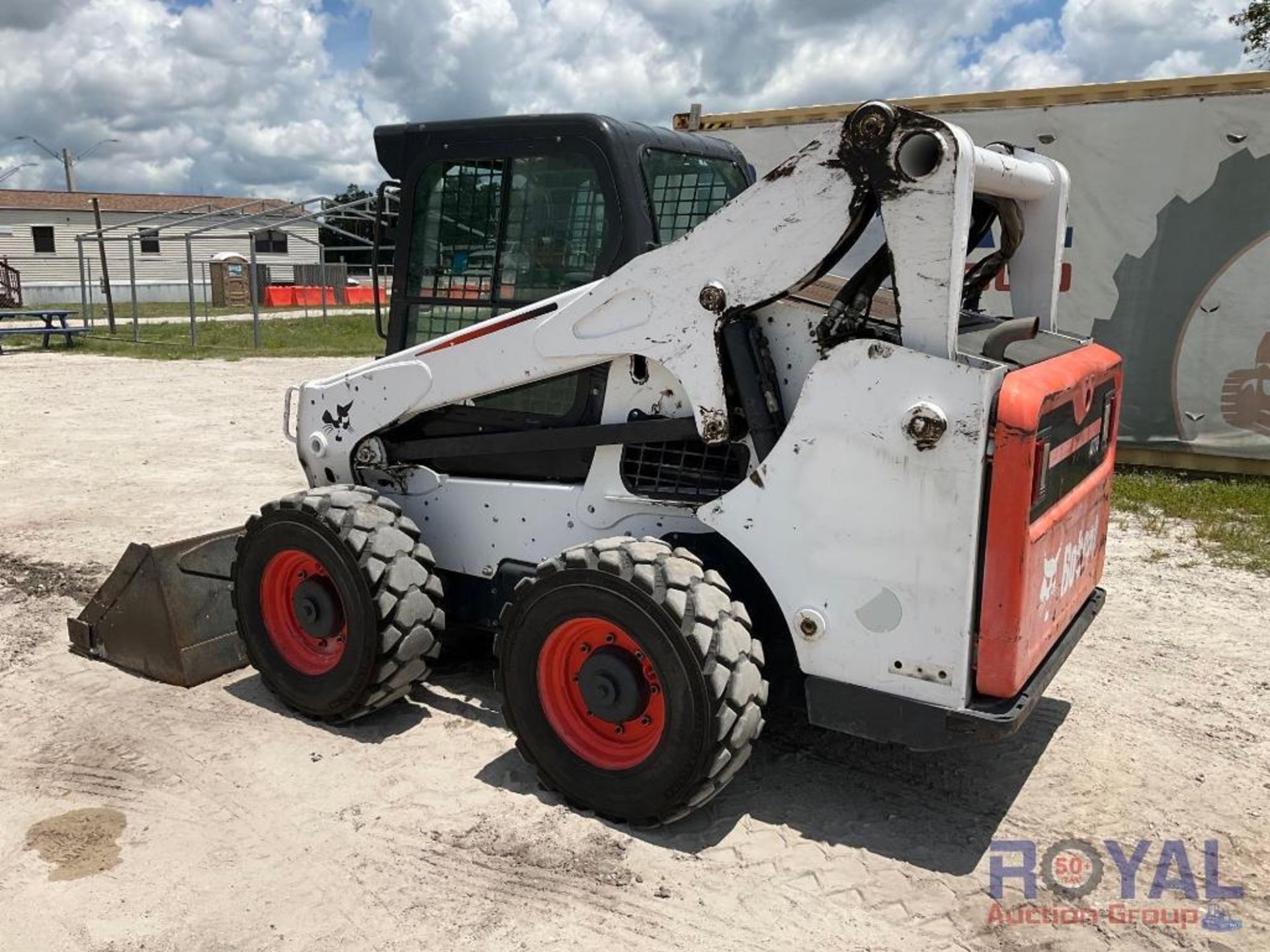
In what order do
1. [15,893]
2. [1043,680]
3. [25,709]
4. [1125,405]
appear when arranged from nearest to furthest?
[15,893] → [1043,680] → [25,709] → [1125,405]

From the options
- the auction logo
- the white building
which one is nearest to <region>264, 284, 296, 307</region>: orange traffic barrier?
the white building

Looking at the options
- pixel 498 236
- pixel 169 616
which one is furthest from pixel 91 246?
pixel 498 236

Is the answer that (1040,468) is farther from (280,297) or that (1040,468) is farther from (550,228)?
(280,297)

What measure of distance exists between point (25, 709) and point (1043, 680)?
4.07 m

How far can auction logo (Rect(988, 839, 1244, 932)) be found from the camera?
3.10 m

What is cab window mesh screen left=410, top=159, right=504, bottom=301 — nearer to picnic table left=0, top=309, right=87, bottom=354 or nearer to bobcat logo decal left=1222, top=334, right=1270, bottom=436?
bobcat logo decal left=1222, top=334, right=1270, bottom=436

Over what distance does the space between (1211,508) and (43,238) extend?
5099 cm

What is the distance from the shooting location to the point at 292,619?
178 inches

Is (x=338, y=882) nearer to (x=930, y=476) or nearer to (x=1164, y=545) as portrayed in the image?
(x=930, y=476)

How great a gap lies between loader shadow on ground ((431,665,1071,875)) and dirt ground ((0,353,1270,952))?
0.01 meters

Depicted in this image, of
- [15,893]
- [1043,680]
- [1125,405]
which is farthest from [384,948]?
[1125,405]

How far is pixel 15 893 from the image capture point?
10.5 ft

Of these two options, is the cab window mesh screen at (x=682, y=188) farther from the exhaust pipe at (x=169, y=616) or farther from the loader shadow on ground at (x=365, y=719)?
the exhaust pipe at (x=169, y=616)

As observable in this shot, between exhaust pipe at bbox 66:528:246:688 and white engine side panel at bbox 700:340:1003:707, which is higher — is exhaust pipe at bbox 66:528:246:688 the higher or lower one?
the lower one
